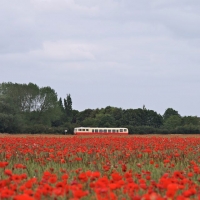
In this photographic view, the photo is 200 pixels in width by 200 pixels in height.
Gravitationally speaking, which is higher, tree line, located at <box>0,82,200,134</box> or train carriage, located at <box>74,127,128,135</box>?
tree line, located at <box>0,82,200,134</box>

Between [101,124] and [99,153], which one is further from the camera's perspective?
[101,124]

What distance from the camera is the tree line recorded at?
70250 mm

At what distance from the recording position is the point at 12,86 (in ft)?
302

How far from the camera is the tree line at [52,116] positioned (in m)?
70.2

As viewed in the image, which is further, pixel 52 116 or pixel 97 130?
pixel 52 116

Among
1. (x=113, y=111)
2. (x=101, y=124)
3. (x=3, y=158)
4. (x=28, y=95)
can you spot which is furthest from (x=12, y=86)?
(x=3, y=158)

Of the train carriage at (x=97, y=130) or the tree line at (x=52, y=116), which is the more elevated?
the tree line at (x=52, y=116)

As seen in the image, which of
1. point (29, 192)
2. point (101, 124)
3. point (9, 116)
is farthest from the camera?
point (101, 124)

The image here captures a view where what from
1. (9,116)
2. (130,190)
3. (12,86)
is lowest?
(130,190)

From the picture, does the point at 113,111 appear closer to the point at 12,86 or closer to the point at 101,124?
the point at 101,124

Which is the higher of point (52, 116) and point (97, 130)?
point (52, 116)

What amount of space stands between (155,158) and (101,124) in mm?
91482

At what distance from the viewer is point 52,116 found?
3595 inches

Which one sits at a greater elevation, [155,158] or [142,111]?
[142,111]
